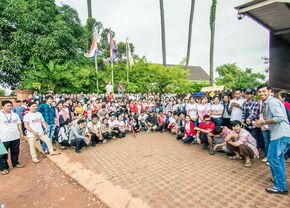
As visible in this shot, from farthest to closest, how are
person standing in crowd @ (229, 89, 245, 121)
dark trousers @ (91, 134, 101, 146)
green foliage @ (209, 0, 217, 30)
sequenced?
green foliage @ (209, 0, 217, 30) < dark trousers @ (91, 134, 101, 146) < person standing in crowd @ (229, 89, 245, 121)

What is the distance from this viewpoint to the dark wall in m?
6.05

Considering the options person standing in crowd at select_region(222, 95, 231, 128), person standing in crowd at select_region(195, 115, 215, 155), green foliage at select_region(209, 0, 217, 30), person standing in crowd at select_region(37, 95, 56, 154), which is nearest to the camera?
person standing in crowd at select_region(195, 115, 215, 155)

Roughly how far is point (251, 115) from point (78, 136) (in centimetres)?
557

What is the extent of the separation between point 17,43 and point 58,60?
3.00 metres

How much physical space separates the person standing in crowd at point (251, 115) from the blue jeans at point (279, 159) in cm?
199

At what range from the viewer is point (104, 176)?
4473 millimetres

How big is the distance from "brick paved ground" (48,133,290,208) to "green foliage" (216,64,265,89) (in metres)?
23.8

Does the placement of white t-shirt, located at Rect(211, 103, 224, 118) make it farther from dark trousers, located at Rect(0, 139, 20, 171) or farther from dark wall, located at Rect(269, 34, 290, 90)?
dark trousers, located at Rect(0, 139, 20, 171)

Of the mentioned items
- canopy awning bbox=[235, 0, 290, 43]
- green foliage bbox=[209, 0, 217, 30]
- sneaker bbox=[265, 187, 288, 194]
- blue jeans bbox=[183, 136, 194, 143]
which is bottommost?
sneaker bbox=[265, 187, 288, 194]

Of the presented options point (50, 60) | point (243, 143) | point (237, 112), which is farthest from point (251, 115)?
point (50, 60)

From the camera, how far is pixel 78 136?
21.7ft

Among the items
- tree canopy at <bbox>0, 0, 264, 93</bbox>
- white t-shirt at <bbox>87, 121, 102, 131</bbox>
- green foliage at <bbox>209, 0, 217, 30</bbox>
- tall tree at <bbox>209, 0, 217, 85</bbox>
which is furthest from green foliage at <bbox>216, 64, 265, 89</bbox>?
white t-shirt at <bbox>87, 121, 102, 131</bbox>

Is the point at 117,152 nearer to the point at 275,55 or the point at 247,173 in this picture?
the point at 247,173

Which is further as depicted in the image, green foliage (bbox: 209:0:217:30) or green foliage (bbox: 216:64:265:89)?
green foliage (bbox: 216:64:265:89)
